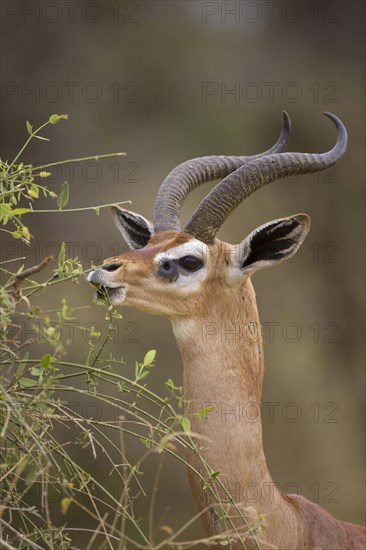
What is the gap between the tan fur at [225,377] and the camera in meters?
5.06

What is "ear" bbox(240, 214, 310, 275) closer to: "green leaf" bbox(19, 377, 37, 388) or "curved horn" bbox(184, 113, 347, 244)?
"curved horn" bbox(184, 113, 347, 244)

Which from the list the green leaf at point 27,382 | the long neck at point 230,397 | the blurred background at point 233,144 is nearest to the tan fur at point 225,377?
the long neck at point 230,397

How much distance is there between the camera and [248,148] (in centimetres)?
1433

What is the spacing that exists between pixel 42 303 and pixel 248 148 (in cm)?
399

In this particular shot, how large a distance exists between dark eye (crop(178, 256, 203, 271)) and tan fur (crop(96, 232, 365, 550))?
2.3 inches

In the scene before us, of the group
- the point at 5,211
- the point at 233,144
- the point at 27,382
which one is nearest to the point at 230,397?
the point at 27,382

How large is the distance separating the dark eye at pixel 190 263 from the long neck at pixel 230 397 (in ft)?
0.66

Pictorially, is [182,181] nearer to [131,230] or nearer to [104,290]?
[131,230]

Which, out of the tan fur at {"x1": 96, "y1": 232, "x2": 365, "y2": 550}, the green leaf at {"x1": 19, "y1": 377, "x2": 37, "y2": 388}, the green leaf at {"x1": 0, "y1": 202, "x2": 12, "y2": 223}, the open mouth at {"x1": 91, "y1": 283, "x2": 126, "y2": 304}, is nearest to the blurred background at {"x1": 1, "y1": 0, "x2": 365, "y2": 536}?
the tan fur at {"x1": 96, "y1": 232, "x2": 365, "y2": 550}

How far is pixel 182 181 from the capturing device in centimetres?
608

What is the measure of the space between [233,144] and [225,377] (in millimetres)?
9321

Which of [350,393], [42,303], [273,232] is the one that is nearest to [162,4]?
[42,303]

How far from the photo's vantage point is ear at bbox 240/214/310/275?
5.38m

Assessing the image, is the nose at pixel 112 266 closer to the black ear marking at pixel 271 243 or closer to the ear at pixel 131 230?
the black ear marking at pixel 271 243
